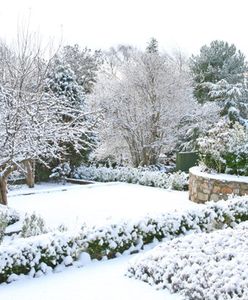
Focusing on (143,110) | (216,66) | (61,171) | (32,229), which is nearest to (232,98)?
(216,66)

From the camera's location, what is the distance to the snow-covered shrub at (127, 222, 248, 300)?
356 centimetres

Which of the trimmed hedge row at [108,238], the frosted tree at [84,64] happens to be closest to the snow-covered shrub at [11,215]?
the trimmed hedge row at [108,238]

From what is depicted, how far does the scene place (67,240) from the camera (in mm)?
5000

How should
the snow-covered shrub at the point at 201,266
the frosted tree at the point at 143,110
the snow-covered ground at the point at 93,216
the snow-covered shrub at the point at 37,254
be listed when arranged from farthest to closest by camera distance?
the frosted tree at the point at 143,110 → the snow-covered shrub at the point at 37,254 → the snow-covered ground at the point at 93,216 → the snow-covered shrub at the point at 201,266

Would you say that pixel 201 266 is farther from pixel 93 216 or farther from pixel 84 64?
pixel 84 64

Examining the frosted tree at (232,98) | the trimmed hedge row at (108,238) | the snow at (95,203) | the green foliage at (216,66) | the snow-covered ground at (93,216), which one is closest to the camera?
the snow-covered ground at (93,216)

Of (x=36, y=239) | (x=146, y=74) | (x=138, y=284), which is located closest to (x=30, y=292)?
(x=36, y=239)

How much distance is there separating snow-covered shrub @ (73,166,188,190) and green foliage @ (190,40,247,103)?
8640 mm

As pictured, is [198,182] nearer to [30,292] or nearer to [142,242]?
[142,242]

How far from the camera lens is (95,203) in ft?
30.5

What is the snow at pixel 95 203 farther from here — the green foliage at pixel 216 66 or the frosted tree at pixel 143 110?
the green foliage at pixel 216 66

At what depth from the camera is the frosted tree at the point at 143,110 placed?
16906 millimetres

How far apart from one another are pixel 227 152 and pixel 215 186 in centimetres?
95

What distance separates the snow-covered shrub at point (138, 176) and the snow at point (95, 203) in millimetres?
568
